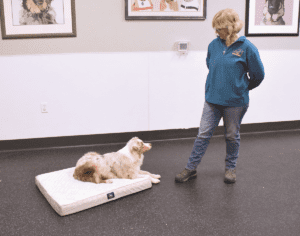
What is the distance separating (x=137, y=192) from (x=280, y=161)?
150 centimetres

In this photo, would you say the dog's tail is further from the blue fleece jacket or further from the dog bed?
the blue fleece jacket

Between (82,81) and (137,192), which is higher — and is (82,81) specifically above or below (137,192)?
above

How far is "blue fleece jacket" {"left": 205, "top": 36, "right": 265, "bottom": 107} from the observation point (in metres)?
2.04

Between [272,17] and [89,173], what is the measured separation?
2.82 metres

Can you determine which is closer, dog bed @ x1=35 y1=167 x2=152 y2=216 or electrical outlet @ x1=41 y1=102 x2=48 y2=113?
dog bed @ x1=35 y1=167 x2=152 y2=216

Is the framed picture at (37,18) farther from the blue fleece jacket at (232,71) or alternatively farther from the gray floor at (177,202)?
the blue fleece jacket at (232,71)

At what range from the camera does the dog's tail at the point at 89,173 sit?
7.01ft

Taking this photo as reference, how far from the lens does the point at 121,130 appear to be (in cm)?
335

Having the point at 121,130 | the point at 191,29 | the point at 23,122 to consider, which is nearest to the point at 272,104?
the point at 191,29

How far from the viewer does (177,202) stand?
6.69ft

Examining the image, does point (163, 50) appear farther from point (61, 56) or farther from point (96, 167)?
point (96, 167)

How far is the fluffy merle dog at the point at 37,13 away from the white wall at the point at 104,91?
0.35m

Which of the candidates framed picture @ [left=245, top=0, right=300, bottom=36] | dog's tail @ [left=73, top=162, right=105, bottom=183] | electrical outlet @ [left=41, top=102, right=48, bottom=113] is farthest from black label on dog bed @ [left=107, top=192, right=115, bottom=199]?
framed picture @ [left=245, top=0, right=300, bottom=36]

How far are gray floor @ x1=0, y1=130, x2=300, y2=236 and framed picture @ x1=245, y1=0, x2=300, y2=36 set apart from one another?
1.48 m
